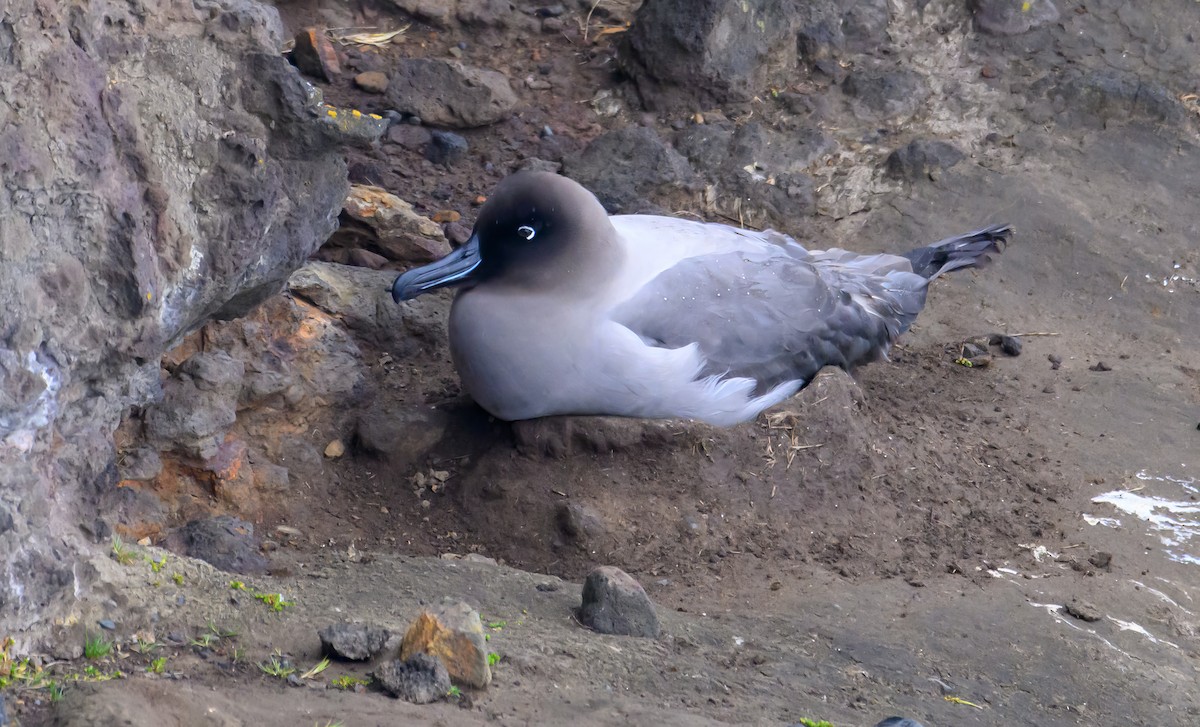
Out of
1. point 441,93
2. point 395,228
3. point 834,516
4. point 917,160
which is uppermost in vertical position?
point 441,93

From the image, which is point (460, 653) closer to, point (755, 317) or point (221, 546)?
point (221, 546)

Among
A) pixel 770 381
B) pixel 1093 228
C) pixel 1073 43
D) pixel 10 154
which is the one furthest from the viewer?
pixel 1073 43

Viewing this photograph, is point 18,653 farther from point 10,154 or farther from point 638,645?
point 638,645

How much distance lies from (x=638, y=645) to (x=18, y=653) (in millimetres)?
1677

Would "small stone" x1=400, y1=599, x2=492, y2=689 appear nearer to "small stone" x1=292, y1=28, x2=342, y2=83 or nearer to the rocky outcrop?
the rocky outcrop

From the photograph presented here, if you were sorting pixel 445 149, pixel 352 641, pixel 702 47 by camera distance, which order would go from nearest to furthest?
pixel 352 641, pixel 445 149, pixel 702 47

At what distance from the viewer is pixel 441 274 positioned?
196 inches

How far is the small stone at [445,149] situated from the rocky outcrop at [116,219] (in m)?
2.13

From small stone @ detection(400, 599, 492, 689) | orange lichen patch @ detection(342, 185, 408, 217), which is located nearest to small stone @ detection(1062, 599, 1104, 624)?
small stone @ detection(400, 599, 492, 689)

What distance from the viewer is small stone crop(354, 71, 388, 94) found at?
700cm

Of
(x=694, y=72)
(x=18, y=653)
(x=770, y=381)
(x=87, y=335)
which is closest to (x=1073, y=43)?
(x=694, y=72)

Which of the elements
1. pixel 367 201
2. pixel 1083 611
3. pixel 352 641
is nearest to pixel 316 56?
pixel 367 201

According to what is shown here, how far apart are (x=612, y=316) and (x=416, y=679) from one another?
7.40ft

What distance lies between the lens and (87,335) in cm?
350
